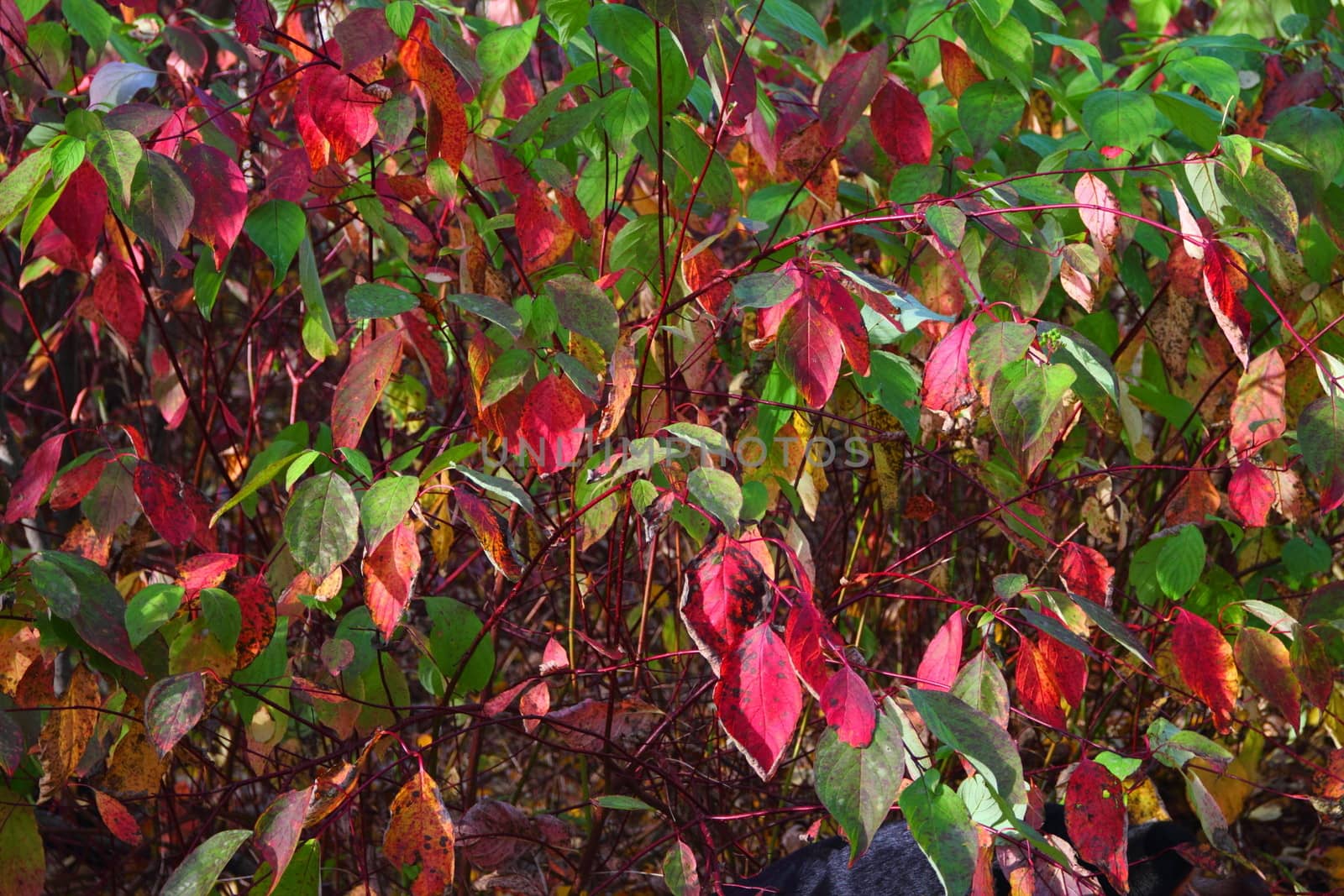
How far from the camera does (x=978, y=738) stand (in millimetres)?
783

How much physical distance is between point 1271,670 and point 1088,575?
7.4 inches

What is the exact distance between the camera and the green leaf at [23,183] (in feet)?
2.96

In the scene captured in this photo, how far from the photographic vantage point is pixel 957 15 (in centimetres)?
115

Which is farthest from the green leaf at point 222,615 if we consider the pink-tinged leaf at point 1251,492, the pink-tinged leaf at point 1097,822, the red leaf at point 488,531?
the pink-tinged leaf at point 1251,492

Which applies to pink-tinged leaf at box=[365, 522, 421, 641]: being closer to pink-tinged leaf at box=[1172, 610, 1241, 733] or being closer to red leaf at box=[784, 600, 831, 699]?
red leaf at box=[784, 600, 831, 699]

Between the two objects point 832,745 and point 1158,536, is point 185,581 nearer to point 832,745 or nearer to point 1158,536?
point 832,745

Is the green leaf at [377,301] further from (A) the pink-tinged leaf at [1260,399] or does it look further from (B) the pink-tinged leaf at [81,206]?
(A) the pink-tinged leaf at [1260,399]

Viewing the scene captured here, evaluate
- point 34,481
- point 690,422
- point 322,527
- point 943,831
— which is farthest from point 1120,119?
point 34,481

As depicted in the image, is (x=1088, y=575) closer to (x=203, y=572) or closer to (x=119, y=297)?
(x=203, y=572)

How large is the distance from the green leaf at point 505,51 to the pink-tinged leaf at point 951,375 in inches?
17.6

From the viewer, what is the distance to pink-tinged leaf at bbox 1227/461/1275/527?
3.85ft

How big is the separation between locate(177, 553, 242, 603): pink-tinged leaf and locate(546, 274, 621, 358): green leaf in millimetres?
364

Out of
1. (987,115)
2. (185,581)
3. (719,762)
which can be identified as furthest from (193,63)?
(719,762)

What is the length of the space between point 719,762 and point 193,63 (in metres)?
1.03
